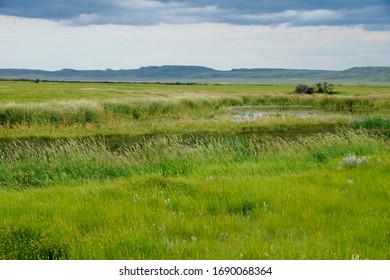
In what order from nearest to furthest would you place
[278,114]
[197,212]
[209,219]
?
[209,219], [197,212], [278,114]

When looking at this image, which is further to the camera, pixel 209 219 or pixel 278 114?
pixel 278 114

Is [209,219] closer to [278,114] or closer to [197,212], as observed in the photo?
[197,212]

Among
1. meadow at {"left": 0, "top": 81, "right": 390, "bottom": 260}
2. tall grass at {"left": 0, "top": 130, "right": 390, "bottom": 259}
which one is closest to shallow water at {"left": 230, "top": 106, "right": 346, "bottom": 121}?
meadow at {"left": 0, "top": 81, "right": 390, "bottom": 260}

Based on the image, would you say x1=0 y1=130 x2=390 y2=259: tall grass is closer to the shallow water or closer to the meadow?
the meadow

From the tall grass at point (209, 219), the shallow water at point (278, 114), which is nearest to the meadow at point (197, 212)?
the tall grass at point (209, 219)

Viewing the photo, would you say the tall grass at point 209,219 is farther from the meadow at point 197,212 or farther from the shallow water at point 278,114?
the shallow water at point 278,114

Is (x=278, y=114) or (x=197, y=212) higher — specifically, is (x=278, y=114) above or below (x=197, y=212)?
below

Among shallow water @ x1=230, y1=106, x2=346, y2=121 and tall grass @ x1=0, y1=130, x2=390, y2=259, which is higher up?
tall grass @ x1=0, y1=130, x2=390, y2=259

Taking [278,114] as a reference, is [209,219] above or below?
above

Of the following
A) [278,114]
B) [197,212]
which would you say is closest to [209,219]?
[197,212]

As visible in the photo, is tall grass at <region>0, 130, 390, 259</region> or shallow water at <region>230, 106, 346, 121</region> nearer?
tall grass at <region>0, 130, 390, 259</region>

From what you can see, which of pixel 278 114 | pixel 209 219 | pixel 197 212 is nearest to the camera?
pixel 209 219

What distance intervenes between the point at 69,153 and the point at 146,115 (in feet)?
94.3
